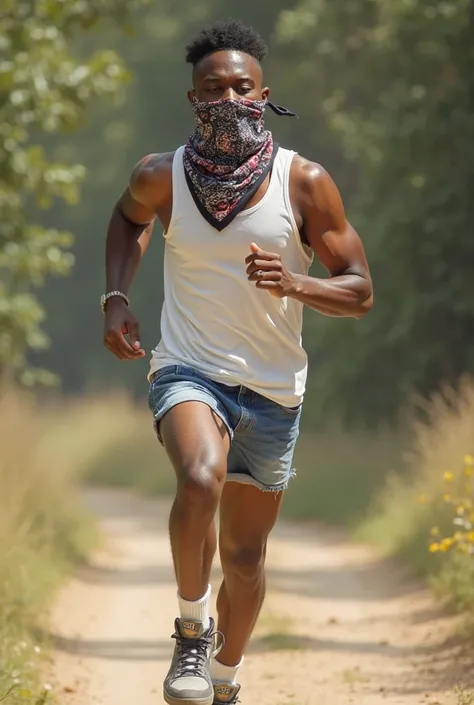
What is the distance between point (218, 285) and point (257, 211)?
272mm

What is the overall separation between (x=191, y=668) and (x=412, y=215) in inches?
471

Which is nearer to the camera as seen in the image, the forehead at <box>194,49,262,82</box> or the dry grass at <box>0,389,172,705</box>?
the forehead at <box>194,49,262,82</box>

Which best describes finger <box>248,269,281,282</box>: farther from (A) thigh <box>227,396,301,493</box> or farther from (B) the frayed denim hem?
(B) the frayed denim hem

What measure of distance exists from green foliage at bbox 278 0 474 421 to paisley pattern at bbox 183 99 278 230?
1104 centimetres

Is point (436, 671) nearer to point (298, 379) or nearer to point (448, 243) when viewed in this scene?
point (298, 379)

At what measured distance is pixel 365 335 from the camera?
18266mm

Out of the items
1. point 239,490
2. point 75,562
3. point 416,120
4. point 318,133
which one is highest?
point 318,133

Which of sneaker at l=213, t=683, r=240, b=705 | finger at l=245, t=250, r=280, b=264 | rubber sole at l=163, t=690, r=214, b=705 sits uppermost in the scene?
finger at l=245, t=250, r=280, b=264

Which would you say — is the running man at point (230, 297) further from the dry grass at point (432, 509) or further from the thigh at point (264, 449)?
the dry grass at point (432, 509)

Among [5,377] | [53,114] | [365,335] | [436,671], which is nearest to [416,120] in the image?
[365,335]

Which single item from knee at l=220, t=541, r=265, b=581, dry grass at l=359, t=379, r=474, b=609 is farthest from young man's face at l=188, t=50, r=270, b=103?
dry grass at l=359, t=379, r=474, b=609

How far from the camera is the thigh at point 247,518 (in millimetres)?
5383

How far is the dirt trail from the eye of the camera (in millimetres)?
7020

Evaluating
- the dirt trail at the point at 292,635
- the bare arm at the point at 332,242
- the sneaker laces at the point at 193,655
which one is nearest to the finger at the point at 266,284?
the bare arm at the point at 332,242
